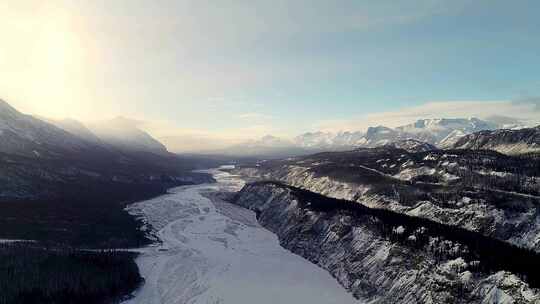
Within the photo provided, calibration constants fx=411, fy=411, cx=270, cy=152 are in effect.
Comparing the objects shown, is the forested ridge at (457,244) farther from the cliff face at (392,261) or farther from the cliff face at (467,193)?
the cliff face at (467,193)

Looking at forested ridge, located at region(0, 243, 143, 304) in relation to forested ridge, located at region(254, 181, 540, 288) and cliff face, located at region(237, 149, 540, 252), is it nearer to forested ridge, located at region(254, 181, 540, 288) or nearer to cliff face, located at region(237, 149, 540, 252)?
forested ridge, located at region(254, 181, 540, 288)

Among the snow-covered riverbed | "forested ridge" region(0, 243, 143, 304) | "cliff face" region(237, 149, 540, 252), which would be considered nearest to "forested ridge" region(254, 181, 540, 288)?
"cliff face" region(237, 149, 540, 252)

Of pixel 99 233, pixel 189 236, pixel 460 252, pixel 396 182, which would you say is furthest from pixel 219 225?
pixel 460 252

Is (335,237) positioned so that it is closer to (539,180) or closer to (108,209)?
(539,180)

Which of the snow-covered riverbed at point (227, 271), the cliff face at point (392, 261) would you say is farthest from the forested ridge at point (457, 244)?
the snow-covered riverbed at point (227, 271)

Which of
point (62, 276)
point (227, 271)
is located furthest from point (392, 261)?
point (62, 276)

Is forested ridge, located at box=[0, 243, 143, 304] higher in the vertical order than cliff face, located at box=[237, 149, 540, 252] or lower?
lower
